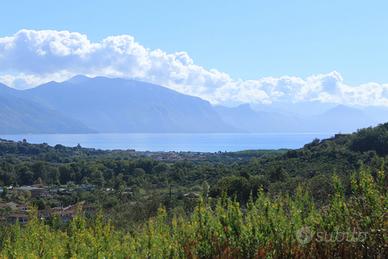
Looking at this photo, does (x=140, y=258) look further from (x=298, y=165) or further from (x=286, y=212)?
(x=298, y=165)

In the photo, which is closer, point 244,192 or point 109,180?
point 244,192

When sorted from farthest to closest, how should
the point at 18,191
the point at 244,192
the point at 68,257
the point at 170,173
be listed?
the point at 170,173, the point at 18,191, the point at 244,192, the point at 68,257

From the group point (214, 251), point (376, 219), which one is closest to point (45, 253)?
point (214, 251)

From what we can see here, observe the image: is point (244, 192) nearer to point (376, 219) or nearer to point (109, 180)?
point (376, 219)

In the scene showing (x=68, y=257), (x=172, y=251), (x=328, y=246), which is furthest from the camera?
(x=68, y=257)

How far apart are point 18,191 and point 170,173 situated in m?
13.3

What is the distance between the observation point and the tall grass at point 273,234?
11.2ft

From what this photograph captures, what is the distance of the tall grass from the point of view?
11.2ft

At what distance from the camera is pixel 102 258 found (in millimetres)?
4234

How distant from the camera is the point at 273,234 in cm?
396

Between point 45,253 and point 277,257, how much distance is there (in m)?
2.57

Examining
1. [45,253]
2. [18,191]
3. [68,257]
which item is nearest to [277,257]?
[68,257]

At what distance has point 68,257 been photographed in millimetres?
4730

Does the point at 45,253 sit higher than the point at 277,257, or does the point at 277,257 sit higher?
the point at 277,257
